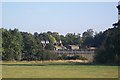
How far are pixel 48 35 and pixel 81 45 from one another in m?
16.4

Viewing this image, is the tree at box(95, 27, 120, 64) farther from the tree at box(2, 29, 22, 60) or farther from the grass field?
the tree at box(2, 29, 22, 60)

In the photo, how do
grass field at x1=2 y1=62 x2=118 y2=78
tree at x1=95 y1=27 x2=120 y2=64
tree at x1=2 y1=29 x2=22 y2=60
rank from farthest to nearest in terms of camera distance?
tree at x1=2 y1=29 x2=22 y2=60, tree at x1=95 y1=27 x2=120 y2=64, grass field at x1=2 y1=62 x2=118 y2=78

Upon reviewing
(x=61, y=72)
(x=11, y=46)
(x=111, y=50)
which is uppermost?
(x=11, y=46)

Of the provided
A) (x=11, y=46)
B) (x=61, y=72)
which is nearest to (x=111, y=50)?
(x=61, y=72)

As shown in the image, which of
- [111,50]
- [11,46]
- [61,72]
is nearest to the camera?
[61,72]

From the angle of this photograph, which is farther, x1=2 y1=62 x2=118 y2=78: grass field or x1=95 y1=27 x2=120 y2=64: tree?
x1=95 y1=27 x2=120 y2=64: tree

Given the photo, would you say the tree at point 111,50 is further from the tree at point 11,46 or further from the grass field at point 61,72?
the tree at point 11,46

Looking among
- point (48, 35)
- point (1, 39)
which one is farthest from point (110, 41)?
point (48, 35)

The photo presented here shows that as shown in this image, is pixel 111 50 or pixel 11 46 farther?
pixel 11 46

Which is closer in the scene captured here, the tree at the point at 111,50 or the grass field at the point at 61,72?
the grass field at the point at 61,72

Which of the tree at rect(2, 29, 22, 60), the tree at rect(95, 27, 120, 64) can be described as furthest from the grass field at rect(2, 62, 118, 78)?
the tree at rect(2, 29, 22, 60)

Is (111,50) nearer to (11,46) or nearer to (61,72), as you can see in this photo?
(61,72)

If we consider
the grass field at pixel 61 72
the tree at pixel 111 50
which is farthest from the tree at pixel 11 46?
the grass field at pixel 61 72

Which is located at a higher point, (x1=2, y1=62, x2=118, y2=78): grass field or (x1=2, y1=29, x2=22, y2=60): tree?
(x1=2, y1=29, x2=22, y2=60): tree
